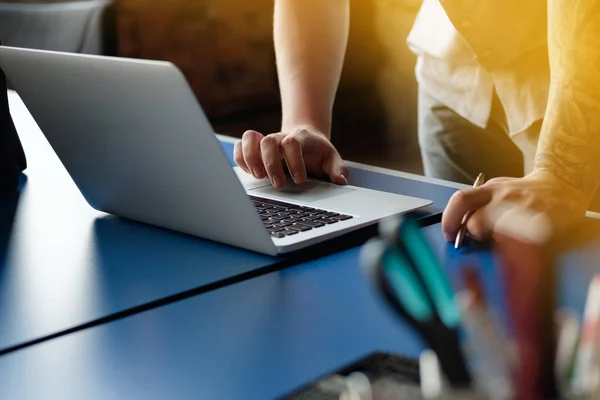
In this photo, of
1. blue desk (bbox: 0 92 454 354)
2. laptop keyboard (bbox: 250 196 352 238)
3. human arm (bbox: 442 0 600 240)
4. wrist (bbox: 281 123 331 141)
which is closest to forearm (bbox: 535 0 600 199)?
human arm (bbox: 442 0 600 240)

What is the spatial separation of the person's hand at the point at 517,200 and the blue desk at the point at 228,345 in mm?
96

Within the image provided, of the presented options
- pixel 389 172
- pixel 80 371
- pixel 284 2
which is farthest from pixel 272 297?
pixel 284 2

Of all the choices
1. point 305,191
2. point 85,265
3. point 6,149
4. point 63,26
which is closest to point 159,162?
point 85,265

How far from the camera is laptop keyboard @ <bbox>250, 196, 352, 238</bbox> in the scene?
2.82 feet

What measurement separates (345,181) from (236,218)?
0.29m

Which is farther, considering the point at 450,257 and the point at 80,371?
the point at 450,257

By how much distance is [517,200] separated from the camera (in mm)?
880

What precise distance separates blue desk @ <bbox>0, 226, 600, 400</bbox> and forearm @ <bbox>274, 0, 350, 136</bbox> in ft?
2.08

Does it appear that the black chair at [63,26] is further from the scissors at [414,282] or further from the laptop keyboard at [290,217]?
the scissors at [414,282]

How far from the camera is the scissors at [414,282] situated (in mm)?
296

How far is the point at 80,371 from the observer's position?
1.90ft

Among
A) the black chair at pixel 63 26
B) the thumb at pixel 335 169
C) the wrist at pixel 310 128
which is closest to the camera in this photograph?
the thumb at pixel 335 169

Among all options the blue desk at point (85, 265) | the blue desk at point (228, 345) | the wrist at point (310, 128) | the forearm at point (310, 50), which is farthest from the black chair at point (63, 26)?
the blue desk at point (228, 345)

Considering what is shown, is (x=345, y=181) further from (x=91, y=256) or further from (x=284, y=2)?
(x=284, y=2)
